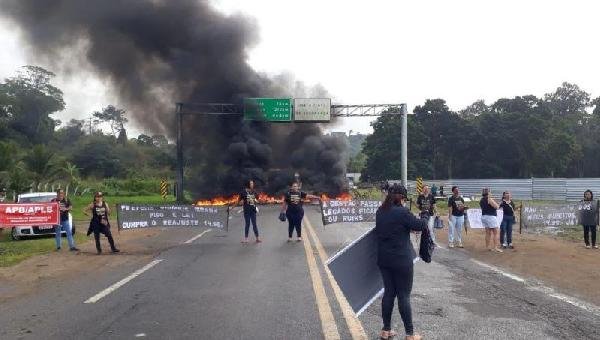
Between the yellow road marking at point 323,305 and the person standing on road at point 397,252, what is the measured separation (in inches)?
21.8

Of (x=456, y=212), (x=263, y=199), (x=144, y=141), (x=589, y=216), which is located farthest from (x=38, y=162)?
(x=144, y=141)

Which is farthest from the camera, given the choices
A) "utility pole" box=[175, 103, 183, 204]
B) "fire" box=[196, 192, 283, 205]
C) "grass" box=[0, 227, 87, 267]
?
"fire" box=[196, 192, 283, 205]

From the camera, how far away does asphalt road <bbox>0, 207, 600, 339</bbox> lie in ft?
20.8

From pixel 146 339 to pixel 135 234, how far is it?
14.0 meters

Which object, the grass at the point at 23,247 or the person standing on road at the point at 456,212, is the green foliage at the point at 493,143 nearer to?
the person standing on road at the point at 456,212

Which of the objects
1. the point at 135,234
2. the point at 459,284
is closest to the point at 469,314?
the point at 459,284

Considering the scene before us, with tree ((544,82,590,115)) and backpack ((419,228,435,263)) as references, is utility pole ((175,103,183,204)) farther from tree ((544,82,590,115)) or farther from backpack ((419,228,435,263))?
tree ((544,82,590,115))

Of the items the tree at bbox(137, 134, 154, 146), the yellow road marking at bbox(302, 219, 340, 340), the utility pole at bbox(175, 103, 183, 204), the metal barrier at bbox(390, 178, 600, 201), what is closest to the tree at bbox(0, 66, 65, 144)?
the tree at bbox(137, 134, 154, 146)

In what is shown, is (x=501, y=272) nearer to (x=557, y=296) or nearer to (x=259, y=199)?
(x=557, y=296)

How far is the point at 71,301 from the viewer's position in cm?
812

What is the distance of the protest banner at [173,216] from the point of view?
1600 cm

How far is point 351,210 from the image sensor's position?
17.1m

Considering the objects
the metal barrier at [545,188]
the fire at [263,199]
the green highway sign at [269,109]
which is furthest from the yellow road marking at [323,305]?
the metal barrier at [545,188]

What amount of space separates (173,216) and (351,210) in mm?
5091
